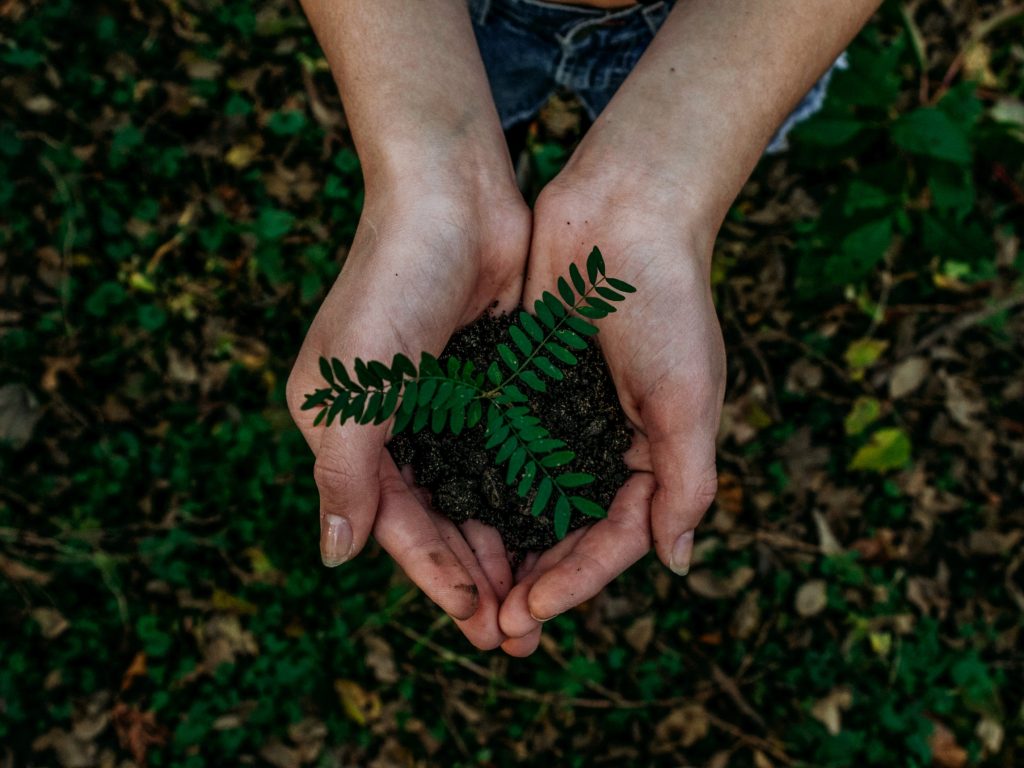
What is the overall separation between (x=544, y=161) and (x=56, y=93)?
2477mm

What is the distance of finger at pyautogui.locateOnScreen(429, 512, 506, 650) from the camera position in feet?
8.11

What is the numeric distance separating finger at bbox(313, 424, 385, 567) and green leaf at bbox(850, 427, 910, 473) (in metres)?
2.54

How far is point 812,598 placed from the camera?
3.81m

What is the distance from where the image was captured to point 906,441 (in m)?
3.89

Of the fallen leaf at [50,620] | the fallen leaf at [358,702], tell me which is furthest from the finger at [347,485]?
the fallen leaf at [50,620]

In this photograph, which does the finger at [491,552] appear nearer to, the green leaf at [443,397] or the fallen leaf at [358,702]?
the green leaf at [443,397]

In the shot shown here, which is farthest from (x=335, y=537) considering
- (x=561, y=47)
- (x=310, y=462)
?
(x=561, y=47)

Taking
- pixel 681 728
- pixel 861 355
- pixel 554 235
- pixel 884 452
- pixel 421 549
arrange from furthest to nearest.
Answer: pixel 861 355 < pixel 884 452 < pixel 681 728 < pixel 554 235 < pixel 421 549

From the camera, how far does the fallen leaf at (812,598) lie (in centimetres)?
380

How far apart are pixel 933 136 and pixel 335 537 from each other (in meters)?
2.83

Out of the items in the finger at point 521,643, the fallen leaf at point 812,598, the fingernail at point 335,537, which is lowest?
the fallen leaf at point 812,598

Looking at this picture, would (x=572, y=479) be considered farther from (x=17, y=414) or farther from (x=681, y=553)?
(x=17, y=414)

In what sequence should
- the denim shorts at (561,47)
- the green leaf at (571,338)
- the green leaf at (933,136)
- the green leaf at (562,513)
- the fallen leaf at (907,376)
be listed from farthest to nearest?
the fallen leaf at (907,376) < the green leaf at (933,136) < the denim shorts at (561,47) < the green leaf at (571,338) < the green leaf at (562,513)

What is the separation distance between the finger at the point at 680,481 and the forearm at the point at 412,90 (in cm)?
102
